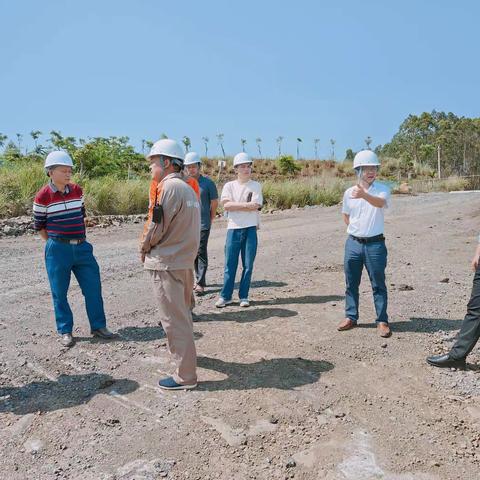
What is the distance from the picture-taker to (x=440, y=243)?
38.2ft

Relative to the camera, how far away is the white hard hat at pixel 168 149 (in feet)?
13.2

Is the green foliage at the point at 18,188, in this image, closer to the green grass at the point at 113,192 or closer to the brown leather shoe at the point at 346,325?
the green grass at the point at 113,192

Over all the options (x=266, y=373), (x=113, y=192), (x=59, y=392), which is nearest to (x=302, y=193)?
(x=113, y=192)

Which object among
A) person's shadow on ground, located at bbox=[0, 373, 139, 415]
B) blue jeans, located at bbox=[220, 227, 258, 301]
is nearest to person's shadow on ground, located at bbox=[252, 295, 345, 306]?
blue jeans, located at bbox=[220, 227, 258, 301]

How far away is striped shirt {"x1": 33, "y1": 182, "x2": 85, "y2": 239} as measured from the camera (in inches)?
204

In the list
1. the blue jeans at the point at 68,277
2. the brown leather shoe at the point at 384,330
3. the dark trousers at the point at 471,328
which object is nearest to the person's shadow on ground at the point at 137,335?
the blue jeans at the point at 68,277

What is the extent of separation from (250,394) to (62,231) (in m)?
2.47

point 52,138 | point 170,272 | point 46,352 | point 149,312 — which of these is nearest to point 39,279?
point 149,312

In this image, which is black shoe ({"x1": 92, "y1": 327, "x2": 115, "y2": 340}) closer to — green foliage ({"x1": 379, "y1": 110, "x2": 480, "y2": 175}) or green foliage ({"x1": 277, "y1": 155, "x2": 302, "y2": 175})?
green foliage ({"x1": 277, "y1": 155, "x2": 302, "y2": 175})

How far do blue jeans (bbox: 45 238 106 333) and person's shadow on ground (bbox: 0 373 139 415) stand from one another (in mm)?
922

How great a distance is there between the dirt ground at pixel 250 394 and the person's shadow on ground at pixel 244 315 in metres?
0.02

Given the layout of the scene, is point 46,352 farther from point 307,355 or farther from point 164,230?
point 307,355

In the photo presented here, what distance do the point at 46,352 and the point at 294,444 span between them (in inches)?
108

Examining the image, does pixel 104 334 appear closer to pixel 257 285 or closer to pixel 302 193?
pixel 257 285
